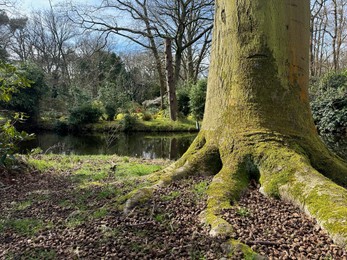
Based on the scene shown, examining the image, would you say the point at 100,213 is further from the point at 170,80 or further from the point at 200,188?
the point at 170,80

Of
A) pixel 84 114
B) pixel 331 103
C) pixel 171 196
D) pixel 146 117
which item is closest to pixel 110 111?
pixel 84 114

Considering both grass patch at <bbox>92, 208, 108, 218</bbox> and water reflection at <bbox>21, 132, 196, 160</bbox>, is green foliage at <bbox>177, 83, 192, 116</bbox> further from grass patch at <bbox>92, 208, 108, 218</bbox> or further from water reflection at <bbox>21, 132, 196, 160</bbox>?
grass patch at <bbox>92, 208, 108, 218</bbox>

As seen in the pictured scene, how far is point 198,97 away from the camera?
755 inches

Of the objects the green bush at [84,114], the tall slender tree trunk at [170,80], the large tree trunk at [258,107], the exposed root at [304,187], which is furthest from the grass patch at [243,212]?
the green bush at [84,114]

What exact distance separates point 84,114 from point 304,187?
1864 cm

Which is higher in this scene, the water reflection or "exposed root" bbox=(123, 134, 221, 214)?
"exposed root" bbox=(123, 134, 221, 214)

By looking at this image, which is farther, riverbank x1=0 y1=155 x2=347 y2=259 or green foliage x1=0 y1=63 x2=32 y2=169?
green foliage x1=0 y1=63 x2=32 y2=169

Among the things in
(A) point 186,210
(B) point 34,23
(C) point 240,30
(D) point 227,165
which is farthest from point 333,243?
(B) point 34,23

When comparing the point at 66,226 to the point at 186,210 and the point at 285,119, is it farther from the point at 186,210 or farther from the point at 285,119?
the point at 285,119

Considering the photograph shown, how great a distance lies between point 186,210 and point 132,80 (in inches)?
1126

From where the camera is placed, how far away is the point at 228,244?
196 cm

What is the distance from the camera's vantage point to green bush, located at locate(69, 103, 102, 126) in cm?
1932

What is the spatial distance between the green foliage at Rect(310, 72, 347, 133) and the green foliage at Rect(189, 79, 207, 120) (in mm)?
6674

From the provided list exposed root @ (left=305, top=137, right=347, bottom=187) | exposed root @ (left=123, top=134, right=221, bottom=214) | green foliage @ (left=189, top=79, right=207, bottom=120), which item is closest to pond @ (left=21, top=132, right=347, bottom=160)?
green foliage @ (left=189, top=79, right=207, bottom=120)
